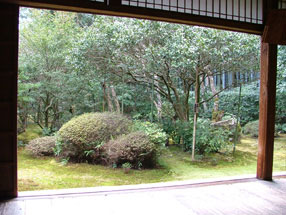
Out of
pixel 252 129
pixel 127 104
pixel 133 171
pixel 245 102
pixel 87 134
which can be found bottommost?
pixel 133 171

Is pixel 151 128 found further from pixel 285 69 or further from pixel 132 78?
pixel 285 69

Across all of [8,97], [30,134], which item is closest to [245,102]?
[30,134]

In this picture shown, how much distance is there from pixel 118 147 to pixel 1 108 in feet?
8.09

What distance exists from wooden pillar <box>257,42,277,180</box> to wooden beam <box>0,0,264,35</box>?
415mm

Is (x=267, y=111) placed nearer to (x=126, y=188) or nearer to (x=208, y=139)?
(x=126, y=188)

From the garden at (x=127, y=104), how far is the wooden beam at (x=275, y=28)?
198cm

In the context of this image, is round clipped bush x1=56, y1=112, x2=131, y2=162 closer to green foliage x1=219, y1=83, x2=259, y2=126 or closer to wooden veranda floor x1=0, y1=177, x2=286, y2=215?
wooden veranda floor x1=0, y1=177, x2=286, y2=215

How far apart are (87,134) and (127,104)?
1.95 metres

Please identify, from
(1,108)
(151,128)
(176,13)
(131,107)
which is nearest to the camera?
Result: (1,108)

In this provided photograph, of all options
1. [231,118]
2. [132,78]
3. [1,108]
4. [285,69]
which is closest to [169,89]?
[132,78]

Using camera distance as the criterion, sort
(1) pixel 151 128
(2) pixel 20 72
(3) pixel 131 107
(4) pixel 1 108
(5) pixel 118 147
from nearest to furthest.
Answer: (4) pixel 1 108, (5) pixel 118 147, (1) pixel 151 128, (2) pixel 20 72, (3) pixel 131 107

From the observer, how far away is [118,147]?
4.84m

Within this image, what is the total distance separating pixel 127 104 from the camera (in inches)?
265

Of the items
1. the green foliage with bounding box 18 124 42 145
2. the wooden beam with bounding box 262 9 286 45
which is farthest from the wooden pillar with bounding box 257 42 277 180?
the green foliage with bounding box 18 124 42 145
